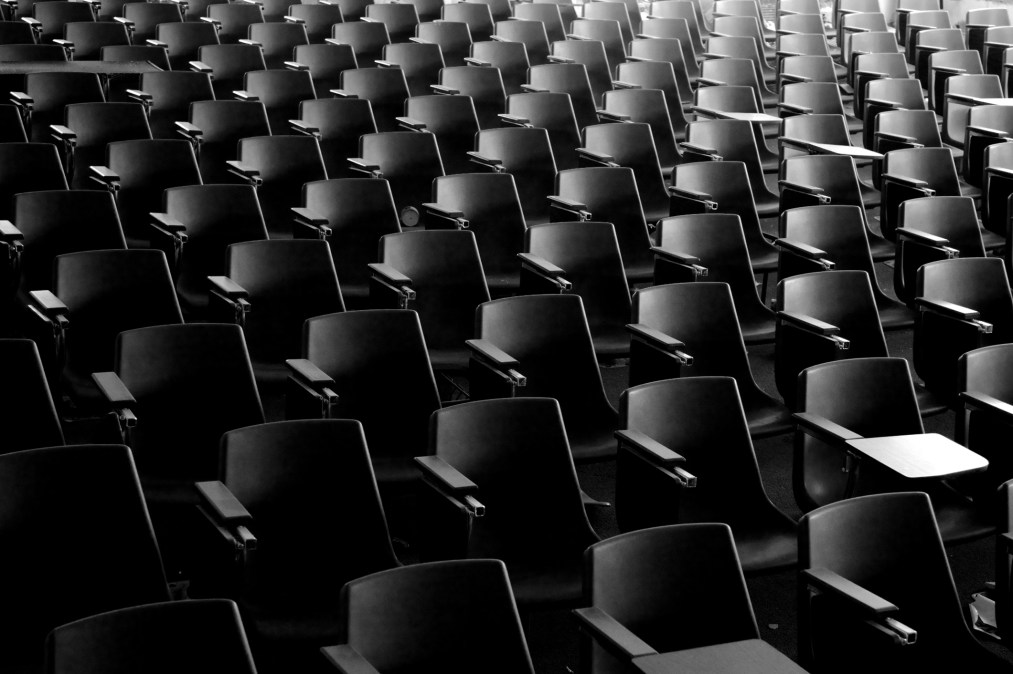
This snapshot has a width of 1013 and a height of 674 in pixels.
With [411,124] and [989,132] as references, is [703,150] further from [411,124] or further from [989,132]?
[989,132]

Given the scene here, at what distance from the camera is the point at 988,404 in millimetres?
2814

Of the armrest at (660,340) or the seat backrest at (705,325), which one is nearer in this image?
the armrest at (660,340)

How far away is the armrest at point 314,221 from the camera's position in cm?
363

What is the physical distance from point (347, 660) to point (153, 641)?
263 mm

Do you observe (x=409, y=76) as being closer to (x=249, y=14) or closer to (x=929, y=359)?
(x=249, y=14)

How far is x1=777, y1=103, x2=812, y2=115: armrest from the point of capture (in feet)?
17.4

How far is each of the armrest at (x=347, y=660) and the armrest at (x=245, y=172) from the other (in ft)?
8.21

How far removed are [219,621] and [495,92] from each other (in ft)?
12.8

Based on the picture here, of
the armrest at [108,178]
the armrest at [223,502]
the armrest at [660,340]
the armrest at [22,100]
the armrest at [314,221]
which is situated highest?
the armrest at [22,100]

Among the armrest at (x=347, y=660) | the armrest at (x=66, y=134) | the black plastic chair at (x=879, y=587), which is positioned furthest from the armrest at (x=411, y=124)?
the armrest at (x=347, y=660)

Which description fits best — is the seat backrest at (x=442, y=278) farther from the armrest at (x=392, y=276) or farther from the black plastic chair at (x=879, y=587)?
the black plastic chair at (x=879, y=587)

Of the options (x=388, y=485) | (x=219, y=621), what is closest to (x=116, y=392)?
(x=388, y=485)

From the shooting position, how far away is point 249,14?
5.88m

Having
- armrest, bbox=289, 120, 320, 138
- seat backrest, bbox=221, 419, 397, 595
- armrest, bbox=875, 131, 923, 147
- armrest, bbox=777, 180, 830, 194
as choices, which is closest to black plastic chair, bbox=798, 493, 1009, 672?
seat backrest, bbox=221, 419, 397, 595
